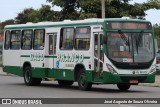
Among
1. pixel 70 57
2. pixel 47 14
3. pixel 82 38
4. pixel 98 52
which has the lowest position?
pixel 70 57

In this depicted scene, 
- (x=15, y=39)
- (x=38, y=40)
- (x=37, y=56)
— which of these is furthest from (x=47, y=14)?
(x=37, y=56)

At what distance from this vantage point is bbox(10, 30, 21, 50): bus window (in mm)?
29309

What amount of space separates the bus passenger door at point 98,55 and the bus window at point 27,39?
19.3 feet

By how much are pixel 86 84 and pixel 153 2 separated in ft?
77.4

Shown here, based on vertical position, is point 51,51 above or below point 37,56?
above

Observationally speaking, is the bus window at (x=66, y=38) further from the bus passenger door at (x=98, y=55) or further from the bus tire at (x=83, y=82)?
the bus passenger door at (x=98, y=55)

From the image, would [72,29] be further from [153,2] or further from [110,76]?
[153,2]

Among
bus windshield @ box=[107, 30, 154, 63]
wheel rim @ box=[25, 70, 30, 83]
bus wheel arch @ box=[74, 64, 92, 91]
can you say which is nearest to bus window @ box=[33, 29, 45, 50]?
wheel rim @ box=[25, 70, 30, 83]

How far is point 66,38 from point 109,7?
1995cm

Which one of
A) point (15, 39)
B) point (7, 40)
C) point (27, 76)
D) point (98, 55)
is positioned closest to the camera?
point (98, 55)

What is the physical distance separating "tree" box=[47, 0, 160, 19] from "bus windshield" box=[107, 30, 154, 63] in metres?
20.8

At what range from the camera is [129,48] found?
Answer: 2259 centimetres

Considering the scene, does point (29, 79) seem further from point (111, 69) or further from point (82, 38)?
point (111, 69)

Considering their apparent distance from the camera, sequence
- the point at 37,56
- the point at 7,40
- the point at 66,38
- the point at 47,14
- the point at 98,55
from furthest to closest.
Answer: the point at 47,14 < the point at 7,40 < the point at 37,56 < the point at 66,38 < the point at 98,55
